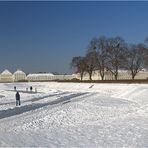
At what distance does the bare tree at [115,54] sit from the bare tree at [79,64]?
12343mm

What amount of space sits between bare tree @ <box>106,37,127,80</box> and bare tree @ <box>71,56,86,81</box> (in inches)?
486

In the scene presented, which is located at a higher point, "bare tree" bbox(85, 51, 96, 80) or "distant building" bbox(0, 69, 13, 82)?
"bare tree" bbox(85, 51, 96, 80)

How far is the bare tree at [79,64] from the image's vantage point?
104 m

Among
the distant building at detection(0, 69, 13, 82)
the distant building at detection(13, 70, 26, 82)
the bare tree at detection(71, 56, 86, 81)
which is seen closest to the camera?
the bare tree at detection(71, 56, 86, 81)

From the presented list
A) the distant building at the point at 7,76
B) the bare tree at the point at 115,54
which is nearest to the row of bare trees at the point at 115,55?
the bare tree at the point at 115,54

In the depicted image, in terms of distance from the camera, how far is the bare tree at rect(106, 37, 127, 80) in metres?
89.2

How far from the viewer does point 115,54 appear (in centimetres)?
8925

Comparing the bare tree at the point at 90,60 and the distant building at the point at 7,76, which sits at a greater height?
the bare tree at the point at 90,60

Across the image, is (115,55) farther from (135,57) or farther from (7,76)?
(7,76)

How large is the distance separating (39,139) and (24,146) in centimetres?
170

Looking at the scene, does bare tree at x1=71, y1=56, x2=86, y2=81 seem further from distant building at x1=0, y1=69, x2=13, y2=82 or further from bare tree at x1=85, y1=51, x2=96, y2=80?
distant building at x1=0, y1=69, x2=13, y2=82

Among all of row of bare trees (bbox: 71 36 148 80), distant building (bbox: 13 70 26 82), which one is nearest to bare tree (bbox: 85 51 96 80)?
row of bare trees (bbox: 71 36 148 80)

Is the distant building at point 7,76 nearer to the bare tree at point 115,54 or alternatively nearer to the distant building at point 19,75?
the distant building at point 19,75

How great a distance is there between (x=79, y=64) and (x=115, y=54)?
1865 cm
